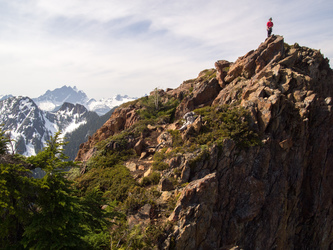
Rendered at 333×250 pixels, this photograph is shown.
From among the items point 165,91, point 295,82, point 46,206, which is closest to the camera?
point 46,206

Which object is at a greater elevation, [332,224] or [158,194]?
[158,194]

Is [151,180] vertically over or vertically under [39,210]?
under

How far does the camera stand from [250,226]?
16547 millimetres

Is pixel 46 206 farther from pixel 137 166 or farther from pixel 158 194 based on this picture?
pixel 137 166

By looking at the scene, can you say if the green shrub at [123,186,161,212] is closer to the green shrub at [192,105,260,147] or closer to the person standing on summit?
the green shrub at [192,105,260,147]

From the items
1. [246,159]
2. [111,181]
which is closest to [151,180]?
[111,181]

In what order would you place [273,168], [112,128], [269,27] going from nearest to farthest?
Answer: [273,168] < [269,27] < [112,128]

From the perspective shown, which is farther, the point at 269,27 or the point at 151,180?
the point at 269,27

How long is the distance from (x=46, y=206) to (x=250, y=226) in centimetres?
1453

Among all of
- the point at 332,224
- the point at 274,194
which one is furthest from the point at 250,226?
the point at 332,224

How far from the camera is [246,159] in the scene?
17.5 metres

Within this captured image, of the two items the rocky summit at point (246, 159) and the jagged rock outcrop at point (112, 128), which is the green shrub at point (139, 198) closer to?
the rocky summit at point (246, 159)

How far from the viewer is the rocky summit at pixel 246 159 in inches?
530

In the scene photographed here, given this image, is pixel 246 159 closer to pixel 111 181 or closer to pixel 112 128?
pixel 111 181
